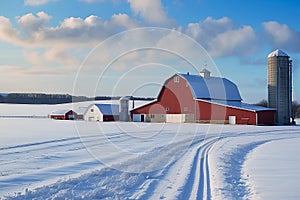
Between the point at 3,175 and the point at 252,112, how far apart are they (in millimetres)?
39423

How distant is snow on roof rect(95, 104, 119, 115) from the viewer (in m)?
58.7

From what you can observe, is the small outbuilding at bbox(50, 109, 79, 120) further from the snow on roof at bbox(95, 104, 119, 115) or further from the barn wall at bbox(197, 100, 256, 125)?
the barn wall at bbox(197, 100, 256, 125)

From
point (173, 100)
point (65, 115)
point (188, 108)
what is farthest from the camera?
point (65, 115)

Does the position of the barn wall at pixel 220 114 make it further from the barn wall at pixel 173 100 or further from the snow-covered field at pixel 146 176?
the snow-covered field at pixel 146 176

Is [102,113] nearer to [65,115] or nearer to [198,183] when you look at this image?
[65,115]

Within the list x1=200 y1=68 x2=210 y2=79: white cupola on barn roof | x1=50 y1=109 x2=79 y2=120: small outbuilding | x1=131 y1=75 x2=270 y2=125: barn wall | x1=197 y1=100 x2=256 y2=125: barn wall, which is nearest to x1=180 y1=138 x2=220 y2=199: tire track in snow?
x1=197 y1=100 x2=256 y2=125: barn wall

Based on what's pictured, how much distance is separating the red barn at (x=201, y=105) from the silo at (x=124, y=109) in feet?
7.06

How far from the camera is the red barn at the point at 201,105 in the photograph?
1828 inches

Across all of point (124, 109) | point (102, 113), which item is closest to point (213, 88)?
point (124, 109)

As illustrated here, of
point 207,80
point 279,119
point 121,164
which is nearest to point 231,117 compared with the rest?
point 279,119

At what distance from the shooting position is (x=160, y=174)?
949 cm

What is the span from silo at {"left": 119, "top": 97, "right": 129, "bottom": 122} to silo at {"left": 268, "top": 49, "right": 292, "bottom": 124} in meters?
19.6

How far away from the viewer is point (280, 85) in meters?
48.2

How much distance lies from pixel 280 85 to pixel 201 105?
959 centimetres
